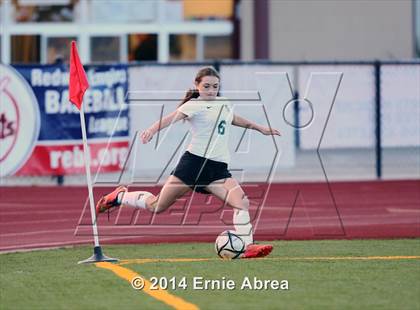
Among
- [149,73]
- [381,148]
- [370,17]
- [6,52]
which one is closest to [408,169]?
[381,148]

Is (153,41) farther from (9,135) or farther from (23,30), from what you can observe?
(9,135)

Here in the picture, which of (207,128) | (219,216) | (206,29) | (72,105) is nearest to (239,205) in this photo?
(207,128)

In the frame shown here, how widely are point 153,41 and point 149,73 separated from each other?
1144 cm

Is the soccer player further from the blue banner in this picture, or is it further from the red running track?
A: the blue banner

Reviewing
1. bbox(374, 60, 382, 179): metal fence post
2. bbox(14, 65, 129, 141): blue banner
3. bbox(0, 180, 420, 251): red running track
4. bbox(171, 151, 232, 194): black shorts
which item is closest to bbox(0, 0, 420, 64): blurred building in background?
bbox(374, 60, 382, 179): metal fence post

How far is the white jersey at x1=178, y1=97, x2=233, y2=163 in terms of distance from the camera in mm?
11812

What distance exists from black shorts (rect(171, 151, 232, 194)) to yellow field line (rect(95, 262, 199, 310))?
3.49ft

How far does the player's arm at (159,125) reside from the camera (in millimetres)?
11328

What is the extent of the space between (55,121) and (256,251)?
1107cm

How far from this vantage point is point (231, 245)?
11766mm

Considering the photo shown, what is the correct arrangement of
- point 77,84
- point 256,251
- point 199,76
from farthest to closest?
point 77,84, point 199,76, point 256,251

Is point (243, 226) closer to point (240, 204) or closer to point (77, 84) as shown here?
point (240, 204)

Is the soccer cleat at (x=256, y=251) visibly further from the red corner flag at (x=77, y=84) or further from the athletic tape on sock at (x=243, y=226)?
the red corner flag at (x=77, y=84)

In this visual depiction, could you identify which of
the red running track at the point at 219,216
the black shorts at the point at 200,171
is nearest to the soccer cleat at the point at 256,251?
the black shorts at the point at 200,171
